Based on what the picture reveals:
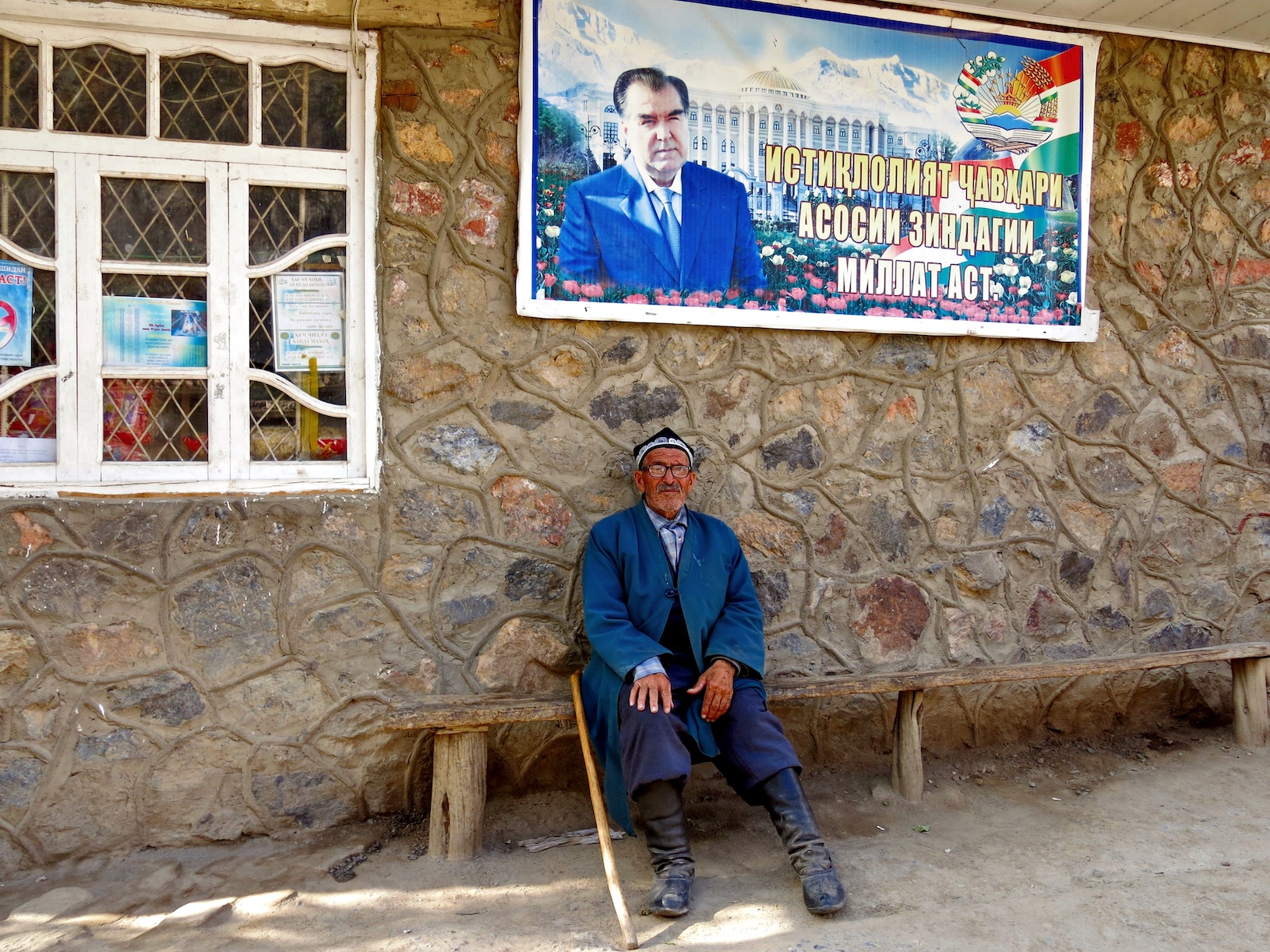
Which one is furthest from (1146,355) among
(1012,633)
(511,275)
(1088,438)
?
(511,275)

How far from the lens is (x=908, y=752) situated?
355 cm

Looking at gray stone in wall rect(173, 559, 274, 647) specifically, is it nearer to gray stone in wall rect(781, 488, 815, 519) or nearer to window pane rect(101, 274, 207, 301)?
window pane rect(101, 274, 207, 301)

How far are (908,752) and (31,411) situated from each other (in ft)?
10.8

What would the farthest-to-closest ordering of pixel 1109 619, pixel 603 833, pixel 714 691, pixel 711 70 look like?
pixel 1109 619 → pixel 711 70 → pixel 714 691 → pixel 603 833

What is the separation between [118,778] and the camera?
123 inches

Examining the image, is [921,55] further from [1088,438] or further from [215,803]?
[215,803]

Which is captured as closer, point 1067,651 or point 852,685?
point 852,685

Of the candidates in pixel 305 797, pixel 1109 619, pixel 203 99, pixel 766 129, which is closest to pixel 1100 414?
pixel 1109 619

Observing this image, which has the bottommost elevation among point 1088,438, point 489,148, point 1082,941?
point 1082,941

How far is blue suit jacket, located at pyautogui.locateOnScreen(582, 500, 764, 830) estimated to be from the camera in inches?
120

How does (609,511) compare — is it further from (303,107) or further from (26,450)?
(26,450)

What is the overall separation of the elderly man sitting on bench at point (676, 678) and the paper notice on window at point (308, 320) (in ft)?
3.74

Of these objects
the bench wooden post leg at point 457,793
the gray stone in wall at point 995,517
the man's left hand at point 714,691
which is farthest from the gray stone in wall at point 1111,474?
the bench wooden post leg at point 457,793

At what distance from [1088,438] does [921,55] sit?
66.8 inches
